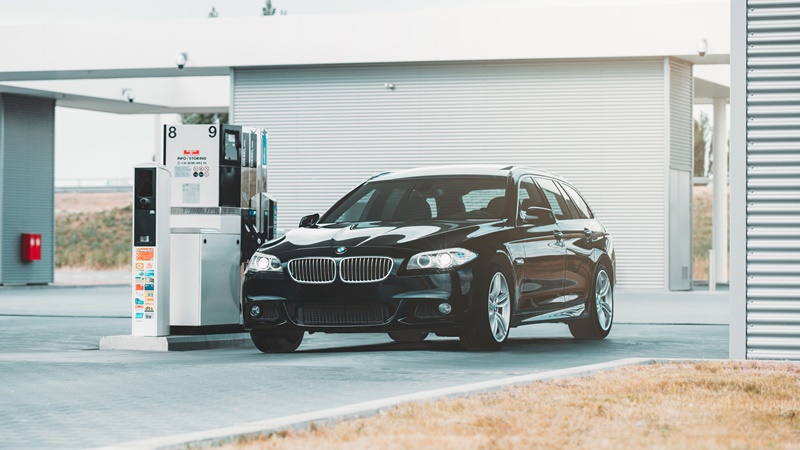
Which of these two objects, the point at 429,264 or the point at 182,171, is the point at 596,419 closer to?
the point at 429,264

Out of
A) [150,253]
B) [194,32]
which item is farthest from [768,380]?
[194,32]

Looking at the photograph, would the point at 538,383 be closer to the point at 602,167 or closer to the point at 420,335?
the point at 420,335

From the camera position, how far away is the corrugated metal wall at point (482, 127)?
30.1m

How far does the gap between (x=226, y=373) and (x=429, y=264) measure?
2075 mm

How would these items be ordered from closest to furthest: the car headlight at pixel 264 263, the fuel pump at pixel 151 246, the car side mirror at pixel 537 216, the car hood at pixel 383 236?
the car hood at pixel 383 236
the car headlight at pixel 264 263
the car side mirror at pixel 537 216
the fuel pump at pixel 151 246

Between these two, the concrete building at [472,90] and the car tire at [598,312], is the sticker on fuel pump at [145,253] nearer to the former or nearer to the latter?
the car tire at [598,312]

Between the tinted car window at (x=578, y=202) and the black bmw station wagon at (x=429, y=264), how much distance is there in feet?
1.79

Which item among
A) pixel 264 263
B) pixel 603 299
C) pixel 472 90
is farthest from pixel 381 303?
pixel 472 90

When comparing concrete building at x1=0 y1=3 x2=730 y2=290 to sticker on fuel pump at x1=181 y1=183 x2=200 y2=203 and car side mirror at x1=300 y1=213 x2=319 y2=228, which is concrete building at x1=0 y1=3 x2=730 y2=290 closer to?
sticker on fuel pump at x1=181 y1=183 x2=200 y2=203

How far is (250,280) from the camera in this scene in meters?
12.2

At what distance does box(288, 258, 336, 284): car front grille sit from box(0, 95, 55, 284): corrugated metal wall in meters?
24.3

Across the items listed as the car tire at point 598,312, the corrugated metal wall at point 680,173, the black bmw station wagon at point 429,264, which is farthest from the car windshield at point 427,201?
the corrugated metal wall at point 680,173

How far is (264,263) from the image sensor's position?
39.9ft

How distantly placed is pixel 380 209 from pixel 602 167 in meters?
17.8
